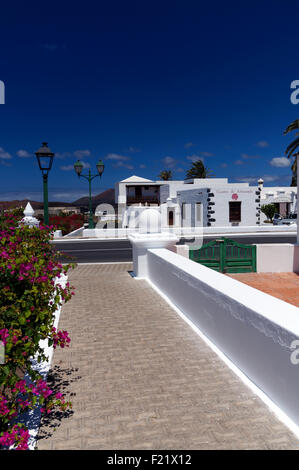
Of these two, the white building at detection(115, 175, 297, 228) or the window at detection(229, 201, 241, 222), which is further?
the window at detection(229, 201, 241, 222)

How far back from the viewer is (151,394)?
3.73 m

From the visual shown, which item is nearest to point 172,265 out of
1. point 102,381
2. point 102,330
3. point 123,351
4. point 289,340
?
point 102,330

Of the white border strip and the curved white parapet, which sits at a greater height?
the curved white parapet

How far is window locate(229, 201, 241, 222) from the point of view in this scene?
112 feet

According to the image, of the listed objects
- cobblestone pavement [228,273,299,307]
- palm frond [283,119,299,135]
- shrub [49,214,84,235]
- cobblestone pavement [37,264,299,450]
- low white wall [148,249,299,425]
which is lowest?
cobblestone pavement [37,264,299,450]

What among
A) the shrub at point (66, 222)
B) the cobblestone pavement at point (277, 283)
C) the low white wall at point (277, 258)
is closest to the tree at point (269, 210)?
the shrub at point (66, 222)

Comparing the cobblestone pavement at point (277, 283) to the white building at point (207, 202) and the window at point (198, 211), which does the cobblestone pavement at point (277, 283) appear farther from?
the window at point (198, 211)

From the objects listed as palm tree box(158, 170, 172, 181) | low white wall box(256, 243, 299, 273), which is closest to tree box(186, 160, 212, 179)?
palm tree box(158, 170, 172, 181)

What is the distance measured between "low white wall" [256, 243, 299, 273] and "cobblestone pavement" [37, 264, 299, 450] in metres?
6.33

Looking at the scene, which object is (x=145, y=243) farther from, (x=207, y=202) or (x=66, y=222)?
(x=207, y=202)

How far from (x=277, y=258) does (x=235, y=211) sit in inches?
920

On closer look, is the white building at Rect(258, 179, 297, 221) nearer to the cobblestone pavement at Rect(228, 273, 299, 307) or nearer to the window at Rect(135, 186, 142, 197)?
the window at Rect(135, 186, 142, 197)

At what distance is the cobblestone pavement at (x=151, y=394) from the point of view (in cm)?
297

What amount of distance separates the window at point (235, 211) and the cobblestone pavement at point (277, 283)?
23.2 m
